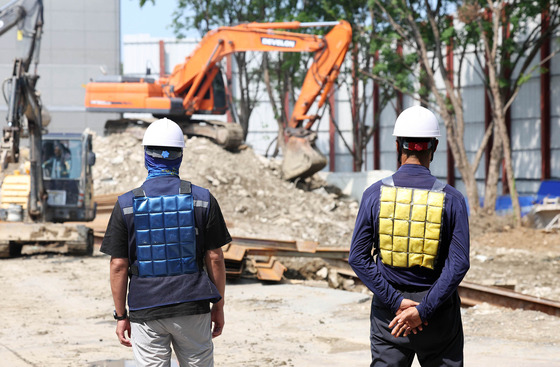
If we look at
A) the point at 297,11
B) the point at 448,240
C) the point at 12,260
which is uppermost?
the point at 297,11

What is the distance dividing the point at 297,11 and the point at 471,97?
24.9 ft

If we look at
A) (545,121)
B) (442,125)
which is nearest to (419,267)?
(545,121)

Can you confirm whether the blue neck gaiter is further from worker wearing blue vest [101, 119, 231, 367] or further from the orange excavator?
the orange excavator

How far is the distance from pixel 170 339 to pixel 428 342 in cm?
128

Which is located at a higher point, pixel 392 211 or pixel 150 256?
pixel 392 211

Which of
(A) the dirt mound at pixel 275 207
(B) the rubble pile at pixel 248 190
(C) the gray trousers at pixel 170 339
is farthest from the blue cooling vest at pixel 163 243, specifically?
(B) the rubble pile at pixel 248 190

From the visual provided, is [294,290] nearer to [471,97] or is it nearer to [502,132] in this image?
[502,132]

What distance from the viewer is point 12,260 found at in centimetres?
1481

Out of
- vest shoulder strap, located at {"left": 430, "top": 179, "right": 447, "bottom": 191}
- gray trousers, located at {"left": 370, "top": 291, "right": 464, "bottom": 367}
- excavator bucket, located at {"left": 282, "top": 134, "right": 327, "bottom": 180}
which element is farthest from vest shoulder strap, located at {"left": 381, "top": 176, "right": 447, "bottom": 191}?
excavator bucket, located at {"left": 282, "top": 134, "right": 327, "bottom": 180}

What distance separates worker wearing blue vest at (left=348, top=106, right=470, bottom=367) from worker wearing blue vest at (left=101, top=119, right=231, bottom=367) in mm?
785

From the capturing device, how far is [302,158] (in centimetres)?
2109

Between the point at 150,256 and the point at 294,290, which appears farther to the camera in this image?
the point at 294,290

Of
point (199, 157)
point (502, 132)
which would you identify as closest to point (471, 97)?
point (502, 132)

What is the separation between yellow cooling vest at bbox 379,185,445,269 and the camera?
376cm
